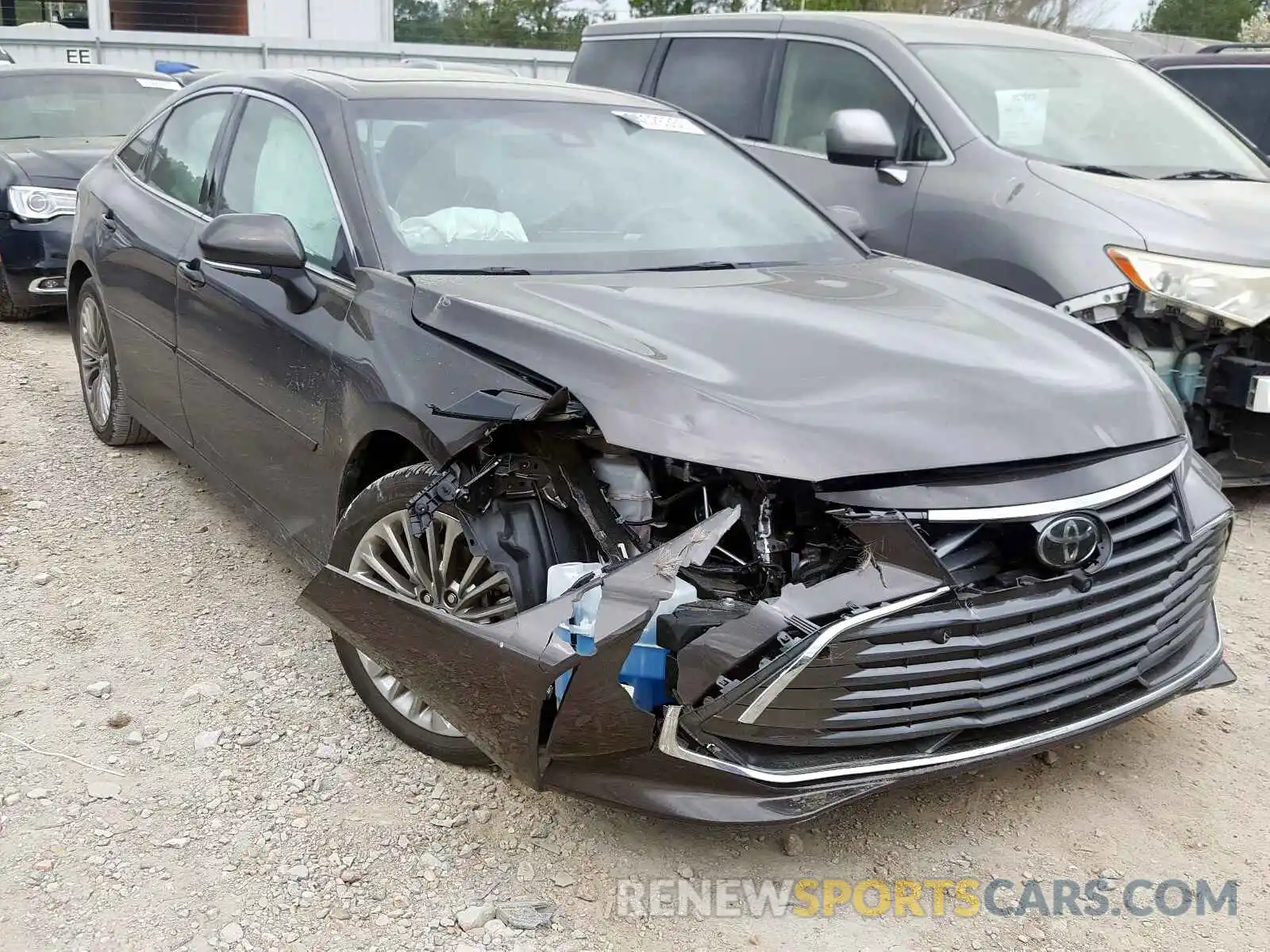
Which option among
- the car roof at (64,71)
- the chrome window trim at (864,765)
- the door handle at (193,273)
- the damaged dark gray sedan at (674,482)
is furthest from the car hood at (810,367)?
the car roof at (64,71)

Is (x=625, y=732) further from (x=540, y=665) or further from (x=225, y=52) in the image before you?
(x=225, y=52)

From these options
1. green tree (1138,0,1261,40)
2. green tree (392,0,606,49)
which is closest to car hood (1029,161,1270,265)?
green tree (392,0,606,49)

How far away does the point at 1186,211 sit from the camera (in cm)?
466

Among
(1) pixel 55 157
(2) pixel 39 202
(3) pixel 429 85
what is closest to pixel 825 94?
(3) pixel 429 85

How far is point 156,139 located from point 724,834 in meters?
3.51

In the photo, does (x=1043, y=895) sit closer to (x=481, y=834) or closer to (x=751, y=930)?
(x=751, y=930)

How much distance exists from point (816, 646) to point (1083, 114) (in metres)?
4.11

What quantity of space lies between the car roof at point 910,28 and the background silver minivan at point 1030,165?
0.05 feet

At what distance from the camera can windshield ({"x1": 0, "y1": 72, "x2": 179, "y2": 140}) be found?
27.3 feet

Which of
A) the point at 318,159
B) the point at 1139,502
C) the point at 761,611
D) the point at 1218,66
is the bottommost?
the point at 761,611

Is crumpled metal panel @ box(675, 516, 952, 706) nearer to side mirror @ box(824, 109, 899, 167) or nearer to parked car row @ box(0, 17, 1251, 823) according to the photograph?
parked car row @ box(0, 17, 1251, 823)

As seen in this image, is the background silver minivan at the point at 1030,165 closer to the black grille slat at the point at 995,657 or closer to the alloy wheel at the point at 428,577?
the black grille slat at the point at 995,657

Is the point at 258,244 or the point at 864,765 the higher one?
the point at 258,244

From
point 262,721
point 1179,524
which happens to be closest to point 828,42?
point 1179,524
